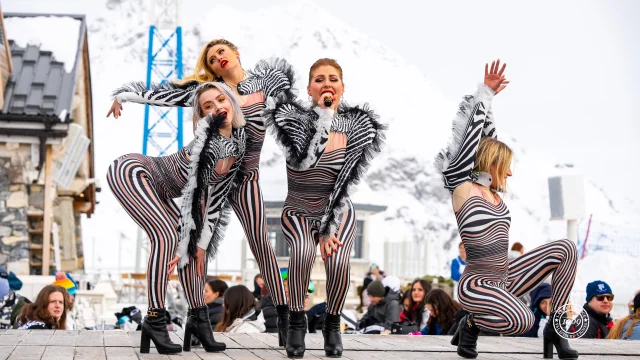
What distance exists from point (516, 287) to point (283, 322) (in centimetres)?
152

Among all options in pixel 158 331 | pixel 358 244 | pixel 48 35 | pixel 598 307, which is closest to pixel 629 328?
pixel 598 307

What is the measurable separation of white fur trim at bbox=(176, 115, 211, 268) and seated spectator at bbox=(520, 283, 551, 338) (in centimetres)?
386

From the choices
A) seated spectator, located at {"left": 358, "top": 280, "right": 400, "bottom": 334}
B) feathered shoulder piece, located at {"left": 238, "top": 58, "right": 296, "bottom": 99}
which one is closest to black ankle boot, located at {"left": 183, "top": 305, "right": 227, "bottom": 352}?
feathered shoulder piece, located at {"left": 238, "top": 58, "right": 296, "bottom": 99}

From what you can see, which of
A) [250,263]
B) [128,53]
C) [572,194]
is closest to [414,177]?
[128,53]

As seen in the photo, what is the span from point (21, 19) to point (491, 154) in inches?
618

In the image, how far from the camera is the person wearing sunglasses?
896cm

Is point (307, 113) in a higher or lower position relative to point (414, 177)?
lower

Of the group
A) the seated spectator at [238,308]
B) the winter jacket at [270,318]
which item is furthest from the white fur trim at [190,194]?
the winter jacket at [270,318]

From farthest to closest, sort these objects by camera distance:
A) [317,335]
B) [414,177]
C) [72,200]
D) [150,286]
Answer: [414,177] < [72,200] < [317,335] < [150,286]

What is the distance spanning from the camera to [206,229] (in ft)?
22.2

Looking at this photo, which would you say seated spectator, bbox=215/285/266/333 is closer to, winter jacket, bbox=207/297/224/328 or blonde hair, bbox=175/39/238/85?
winter jacket, bbox=207/297/224/328

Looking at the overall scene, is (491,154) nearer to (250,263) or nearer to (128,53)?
(250,263)

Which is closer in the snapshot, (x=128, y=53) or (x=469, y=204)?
(x=469, y=204)

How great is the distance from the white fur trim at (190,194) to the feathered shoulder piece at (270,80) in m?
0.55
